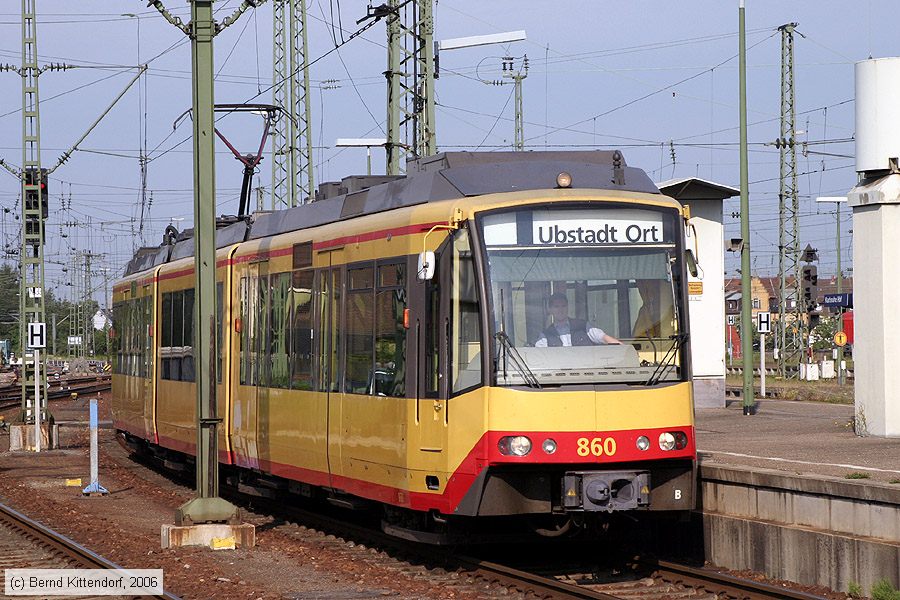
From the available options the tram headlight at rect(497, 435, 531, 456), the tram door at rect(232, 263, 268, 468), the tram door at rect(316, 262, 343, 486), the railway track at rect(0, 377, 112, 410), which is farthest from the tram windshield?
the railway track at rect(0, 377, 112, 410)

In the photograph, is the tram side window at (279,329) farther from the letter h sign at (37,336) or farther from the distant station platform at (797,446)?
the letter h sign at (37,336)

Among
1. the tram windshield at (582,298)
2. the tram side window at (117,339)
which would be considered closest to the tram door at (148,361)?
the tram side window at (117,339)

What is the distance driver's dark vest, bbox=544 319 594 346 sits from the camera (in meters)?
12.0

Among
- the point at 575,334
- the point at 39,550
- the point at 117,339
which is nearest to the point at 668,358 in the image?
the point at 575,334

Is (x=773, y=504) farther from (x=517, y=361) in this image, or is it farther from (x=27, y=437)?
(x=27, y=437)

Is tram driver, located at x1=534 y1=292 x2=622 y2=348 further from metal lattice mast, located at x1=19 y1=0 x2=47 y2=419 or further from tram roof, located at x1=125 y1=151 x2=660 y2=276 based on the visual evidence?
metal lattice mast, located at x1=19 y1=0 x2=47 y2=419

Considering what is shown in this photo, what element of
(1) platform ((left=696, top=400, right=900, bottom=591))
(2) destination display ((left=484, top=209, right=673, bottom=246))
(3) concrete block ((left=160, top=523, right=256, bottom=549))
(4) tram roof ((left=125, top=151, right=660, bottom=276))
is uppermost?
(4) tram roof ((left=125, top=151, right=660, bottom=276))

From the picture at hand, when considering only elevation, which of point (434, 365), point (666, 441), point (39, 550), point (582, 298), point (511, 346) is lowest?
point (39, 550)

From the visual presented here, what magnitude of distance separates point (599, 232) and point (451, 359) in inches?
62.9

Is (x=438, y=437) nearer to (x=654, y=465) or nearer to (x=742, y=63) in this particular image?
(x=654, y=465)

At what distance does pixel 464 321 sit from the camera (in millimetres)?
12102

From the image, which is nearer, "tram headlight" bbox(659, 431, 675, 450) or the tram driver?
the tram driver

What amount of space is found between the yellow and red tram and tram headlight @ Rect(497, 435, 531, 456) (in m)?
0.01

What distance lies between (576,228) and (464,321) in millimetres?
1202
